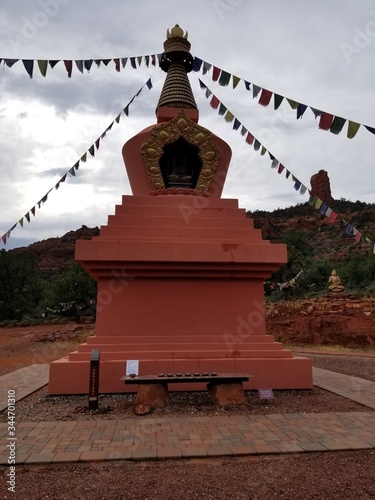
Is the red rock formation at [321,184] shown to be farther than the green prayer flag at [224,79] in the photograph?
Yes

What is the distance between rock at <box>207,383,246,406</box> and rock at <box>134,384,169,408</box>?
71cm

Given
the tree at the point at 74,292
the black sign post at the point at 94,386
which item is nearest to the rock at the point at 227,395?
the black sign post at the point at 94,386

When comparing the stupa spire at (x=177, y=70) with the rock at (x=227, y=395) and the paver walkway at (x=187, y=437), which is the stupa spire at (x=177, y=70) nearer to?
the rock at (x=227, y=395)

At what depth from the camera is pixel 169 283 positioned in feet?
22.0

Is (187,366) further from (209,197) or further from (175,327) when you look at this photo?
(209,197)

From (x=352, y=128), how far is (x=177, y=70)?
17.3 feet

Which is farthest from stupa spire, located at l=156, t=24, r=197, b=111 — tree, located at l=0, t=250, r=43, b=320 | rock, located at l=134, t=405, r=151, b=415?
tree, located at l=0, t=250, r=43, b=320

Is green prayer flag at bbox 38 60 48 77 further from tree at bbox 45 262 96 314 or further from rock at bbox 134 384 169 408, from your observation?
tree at bbox 45 262 96 314

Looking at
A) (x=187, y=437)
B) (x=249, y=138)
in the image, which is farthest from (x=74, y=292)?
(x=187, y=437)

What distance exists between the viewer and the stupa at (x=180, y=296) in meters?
6.14

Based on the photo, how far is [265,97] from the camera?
293 inches

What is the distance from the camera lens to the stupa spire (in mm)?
9031

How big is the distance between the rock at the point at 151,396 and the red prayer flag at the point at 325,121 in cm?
485

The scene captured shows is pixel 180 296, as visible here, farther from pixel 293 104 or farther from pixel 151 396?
pixel 293 104
